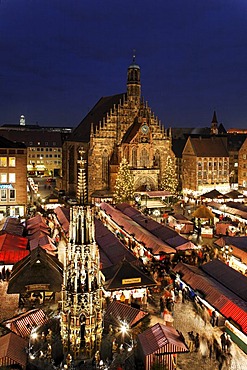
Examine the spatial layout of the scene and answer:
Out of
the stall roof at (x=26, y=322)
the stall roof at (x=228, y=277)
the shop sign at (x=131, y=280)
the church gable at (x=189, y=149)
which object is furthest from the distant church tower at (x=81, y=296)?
the church gable at (x=189, y=149)

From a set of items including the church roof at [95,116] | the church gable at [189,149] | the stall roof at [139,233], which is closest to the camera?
the stall roof at [139,233]

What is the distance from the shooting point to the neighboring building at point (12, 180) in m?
44.0

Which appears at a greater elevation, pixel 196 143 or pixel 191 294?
pixel 196 143

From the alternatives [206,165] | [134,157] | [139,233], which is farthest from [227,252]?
[206,165]

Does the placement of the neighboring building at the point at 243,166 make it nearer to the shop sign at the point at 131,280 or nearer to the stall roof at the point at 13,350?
the shop sign at the point at 131,280

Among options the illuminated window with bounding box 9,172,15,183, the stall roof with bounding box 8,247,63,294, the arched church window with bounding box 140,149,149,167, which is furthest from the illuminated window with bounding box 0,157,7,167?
the stall roof with bounding box 8,247,63,294

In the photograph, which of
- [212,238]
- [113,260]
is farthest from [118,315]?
[212,238]

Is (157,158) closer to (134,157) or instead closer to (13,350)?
(134,157)

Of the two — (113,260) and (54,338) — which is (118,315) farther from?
(113,260)

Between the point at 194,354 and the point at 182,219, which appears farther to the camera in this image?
the point at 182,219

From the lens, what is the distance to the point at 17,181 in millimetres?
44375

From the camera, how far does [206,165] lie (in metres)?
65.5

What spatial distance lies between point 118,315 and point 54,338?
3204 mm

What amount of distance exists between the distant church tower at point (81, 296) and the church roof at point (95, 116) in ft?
154
